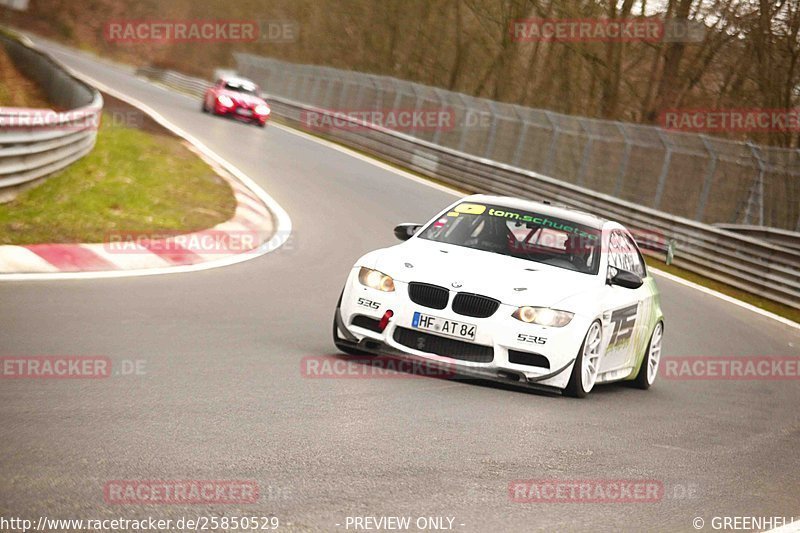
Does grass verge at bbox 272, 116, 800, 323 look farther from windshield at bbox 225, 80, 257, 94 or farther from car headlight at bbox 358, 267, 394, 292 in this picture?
windshield at bbox 225, 80, 257, 94

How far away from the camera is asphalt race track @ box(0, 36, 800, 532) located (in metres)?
4.95

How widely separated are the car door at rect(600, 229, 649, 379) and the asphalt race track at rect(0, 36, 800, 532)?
1.12ft

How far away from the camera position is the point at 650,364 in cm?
1056

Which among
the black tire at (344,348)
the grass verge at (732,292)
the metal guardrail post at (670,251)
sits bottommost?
the grass verge at (732,292)

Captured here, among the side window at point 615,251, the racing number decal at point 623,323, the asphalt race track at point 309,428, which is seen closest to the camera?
the asphalt race track at point 309,428

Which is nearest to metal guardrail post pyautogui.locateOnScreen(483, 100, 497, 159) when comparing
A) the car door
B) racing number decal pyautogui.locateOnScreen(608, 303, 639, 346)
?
the car door

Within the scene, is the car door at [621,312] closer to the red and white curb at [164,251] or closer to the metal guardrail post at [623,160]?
the red and white curb at [164,251]

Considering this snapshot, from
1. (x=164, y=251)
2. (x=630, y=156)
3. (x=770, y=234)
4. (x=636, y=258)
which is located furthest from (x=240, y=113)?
(x=636, y=258)

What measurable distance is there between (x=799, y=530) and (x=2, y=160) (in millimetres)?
10829

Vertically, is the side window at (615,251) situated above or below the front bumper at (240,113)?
above

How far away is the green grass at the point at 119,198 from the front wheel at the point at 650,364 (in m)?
6.17

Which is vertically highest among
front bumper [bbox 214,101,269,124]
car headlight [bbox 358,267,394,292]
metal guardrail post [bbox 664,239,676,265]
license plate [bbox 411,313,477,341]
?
car headlight [bbox 358,267,394,292]

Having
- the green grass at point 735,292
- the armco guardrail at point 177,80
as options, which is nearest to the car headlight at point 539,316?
the green grass at point 735,292

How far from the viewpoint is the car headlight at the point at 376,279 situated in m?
8.41
